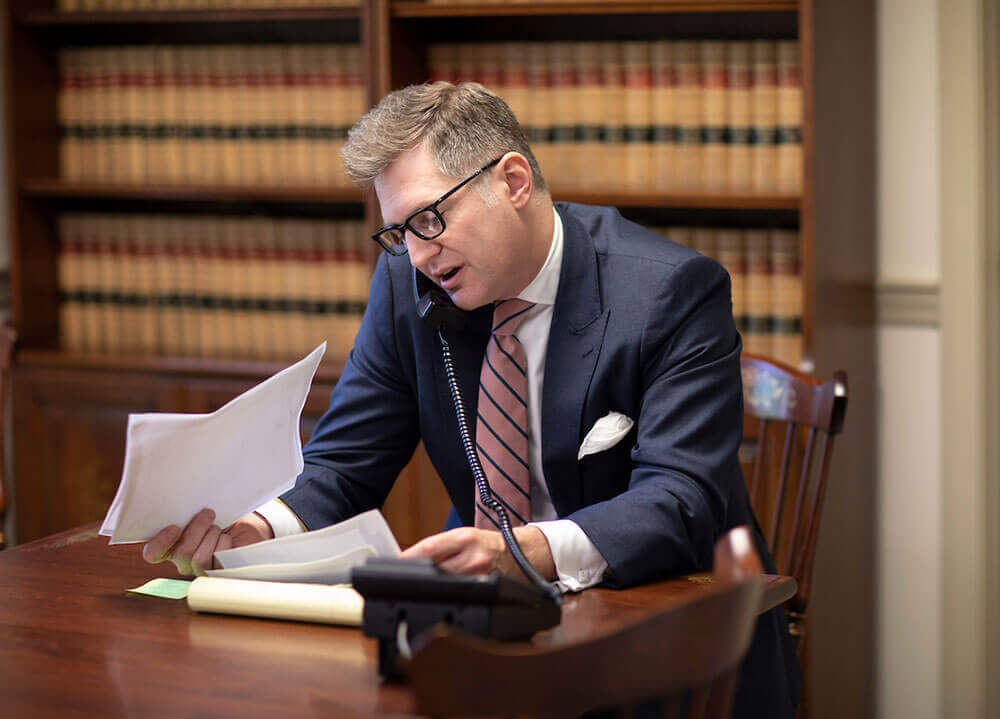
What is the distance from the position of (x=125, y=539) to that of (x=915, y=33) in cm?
218

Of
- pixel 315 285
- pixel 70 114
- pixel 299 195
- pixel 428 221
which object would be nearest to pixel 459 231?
pixel 428 221

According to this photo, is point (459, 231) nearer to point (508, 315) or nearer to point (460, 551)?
point (508, 315)

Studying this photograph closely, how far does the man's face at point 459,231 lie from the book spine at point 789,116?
1.18m

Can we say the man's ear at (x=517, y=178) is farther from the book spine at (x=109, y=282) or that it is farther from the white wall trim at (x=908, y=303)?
the book spine at (x=109, y=282)

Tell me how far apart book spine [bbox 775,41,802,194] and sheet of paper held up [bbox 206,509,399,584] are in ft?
5.51

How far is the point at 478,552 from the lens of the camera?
3.98ft

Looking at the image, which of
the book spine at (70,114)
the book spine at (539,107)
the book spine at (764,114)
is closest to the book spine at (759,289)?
the book spine at (764,114)

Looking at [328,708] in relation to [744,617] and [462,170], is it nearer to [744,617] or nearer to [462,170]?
[744,617]

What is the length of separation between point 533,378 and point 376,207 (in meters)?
1.13

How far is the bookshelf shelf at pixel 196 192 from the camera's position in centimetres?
279

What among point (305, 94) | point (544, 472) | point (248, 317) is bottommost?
point (544, 472)

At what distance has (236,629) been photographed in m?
1.18

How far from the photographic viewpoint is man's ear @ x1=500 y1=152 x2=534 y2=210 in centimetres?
153

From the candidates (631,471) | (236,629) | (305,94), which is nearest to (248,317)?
(305,94)
